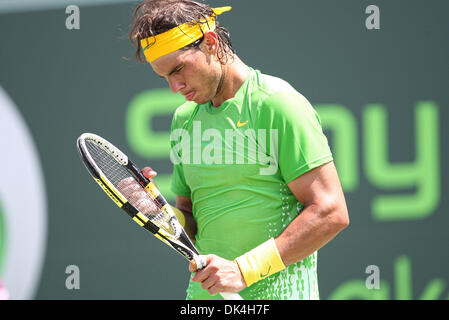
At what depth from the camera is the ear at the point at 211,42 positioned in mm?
2244

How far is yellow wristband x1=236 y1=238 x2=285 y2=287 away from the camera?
2.12 metres

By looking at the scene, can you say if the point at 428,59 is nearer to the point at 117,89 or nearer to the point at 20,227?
the point at 117,89

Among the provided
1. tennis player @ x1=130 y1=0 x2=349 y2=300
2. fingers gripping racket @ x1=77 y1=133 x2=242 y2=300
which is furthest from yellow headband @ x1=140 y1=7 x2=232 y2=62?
fingers gripping racket @ x1=77 y1=133 x2=242 y2=300

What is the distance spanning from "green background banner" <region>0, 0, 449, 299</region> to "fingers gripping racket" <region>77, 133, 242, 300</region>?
5.24ft

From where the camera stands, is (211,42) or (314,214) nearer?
(314,214)

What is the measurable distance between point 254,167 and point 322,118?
1.95 meters

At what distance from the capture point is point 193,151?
2328mm

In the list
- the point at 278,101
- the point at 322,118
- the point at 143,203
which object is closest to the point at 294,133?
the point at 278,101

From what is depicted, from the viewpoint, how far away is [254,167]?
2176 millimetres

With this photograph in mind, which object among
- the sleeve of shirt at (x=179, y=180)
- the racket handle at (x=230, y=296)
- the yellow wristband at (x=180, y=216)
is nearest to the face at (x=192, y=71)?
the sleeve of shirt at (x=179, y=180)

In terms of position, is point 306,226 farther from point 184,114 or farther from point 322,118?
point 322,118

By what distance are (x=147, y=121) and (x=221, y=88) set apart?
1.87 meters

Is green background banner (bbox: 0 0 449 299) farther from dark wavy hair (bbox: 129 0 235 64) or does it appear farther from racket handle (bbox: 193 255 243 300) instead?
racket handle (bbox: 193 255 243 300)
